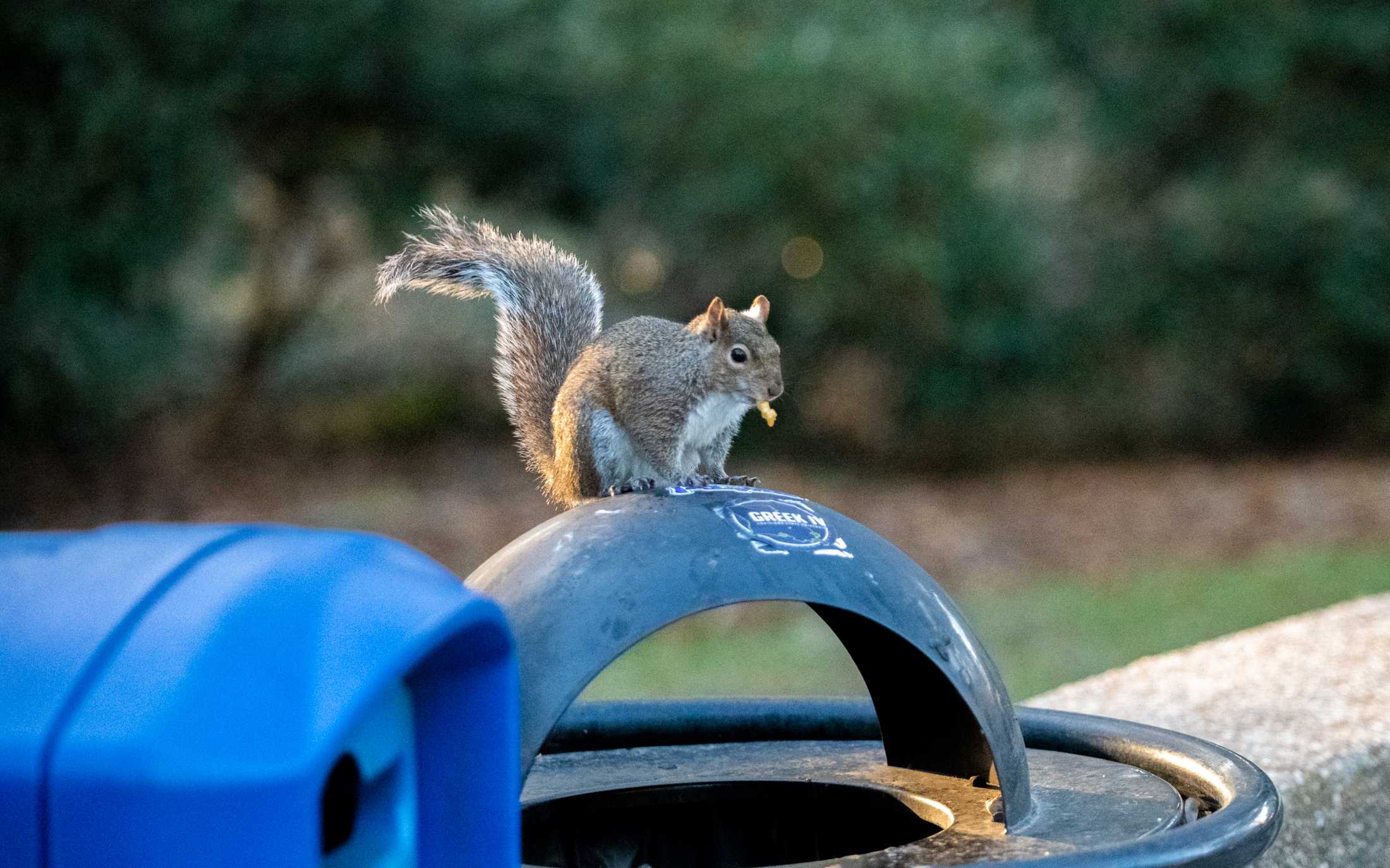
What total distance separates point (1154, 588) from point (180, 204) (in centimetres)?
461

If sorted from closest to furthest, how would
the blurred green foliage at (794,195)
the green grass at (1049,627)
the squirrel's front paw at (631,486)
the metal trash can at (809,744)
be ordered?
1. the metal trash can at (809,744)
2. the squirrel's front paw at (631,486)
3. the green grass at (1049,627)
4. the blurred green foliage at (794,195)

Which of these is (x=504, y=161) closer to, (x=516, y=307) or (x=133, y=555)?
(x=516, y=307)

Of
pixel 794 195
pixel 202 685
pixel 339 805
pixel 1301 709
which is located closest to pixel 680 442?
pixel 339 805

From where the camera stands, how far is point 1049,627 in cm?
648

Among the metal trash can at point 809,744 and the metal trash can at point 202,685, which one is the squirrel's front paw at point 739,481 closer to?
the metal trash can at point 809,744

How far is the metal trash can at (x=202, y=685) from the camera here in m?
0.99

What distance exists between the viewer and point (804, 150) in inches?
317

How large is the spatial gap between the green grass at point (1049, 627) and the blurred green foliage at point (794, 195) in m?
1.97

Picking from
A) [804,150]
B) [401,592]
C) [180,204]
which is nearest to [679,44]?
[804,150]

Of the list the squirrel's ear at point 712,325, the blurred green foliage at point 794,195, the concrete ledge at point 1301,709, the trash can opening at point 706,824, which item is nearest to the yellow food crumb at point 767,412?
the squirrel's ear at point 712,325

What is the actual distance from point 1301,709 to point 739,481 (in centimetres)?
135

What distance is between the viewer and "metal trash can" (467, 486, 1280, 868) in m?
1.63

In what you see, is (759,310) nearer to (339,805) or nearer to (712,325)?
(712,325)

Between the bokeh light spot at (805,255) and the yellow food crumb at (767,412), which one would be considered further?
the bokeh light spot at (805,255)
